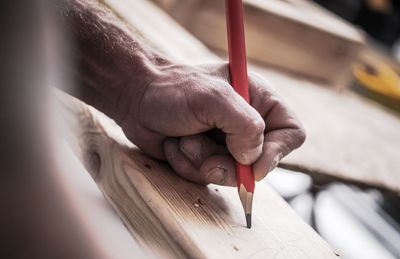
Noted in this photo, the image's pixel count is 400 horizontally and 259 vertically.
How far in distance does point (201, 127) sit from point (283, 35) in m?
1.40

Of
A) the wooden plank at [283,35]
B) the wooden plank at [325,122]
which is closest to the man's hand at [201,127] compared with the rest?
the wooden plank at [325,122]

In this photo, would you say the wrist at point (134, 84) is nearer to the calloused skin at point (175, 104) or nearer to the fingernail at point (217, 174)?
the calloused skin at point (175, 104)

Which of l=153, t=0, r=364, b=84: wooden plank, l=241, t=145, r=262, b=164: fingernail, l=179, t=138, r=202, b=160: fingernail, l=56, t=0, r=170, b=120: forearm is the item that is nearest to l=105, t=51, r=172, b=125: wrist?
l=56, t=0, r=170, b=120: forearm

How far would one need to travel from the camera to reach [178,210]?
0.67m

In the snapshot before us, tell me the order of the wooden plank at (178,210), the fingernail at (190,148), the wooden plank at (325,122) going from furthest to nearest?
the wooden plank at (325,122) < the fingernail at (190,148) < the wooden plank at (178,210)

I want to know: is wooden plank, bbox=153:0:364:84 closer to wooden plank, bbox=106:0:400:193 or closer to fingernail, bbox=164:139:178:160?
wooden plank, bbox=106:0:400:193

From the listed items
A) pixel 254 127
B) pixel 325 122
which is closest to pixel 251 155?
pixel 254 127

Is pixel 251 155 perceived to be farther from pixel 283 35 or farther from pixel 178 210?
pixel 283 35

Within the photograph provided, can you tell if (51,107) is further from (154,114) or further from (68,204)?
(154,114)

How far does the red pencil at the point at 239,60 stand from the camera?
0.71 meters

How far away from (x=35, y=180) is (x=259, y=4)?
1752 millimetres

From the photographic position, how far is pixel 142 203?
68cm

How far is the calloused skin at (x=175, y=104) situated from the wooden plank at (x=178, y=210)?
3 cm

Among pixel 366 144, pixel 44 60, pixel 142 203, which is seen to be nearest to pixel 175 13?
pixel 366 144
